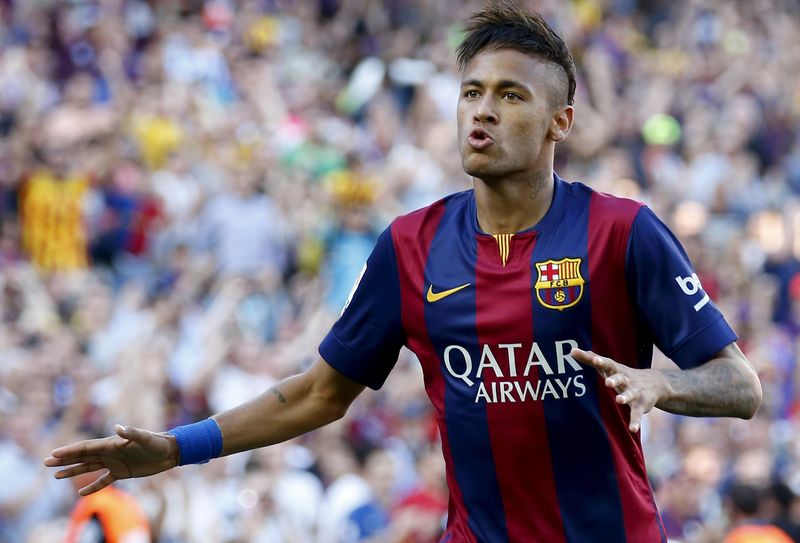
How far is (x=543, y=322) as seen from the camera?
13.7 feet

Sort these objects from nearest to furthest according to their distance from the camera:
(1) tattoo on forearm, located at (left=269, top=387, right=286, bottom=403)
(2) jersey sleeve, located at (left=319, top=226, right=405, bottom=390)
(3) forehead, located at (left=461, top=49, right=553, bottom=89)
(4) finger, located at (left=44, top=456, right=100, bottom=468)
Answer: (4) finger, located at (left=44, top=456, right=100, bottom=468), (3) forehead, located at (left=461, top=49, right=553, bottom=89), (2) jersey sleeve, located at (left=319, top=226, right=405, bottom=390), (1) tattoo on forearm, located at (left=269, top=387, right=286, bottom=403)

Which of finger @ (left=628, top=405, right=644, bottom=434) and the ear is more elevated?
the ear

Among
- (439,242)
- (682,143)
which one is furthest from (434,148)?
(439,242)

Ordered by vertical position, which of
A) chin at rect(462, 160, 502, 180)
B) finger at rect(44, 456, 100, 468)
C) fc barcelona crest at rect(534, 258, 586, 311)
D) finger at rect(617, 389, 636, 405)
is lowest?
finger at rect(617, 389, 636, 405)

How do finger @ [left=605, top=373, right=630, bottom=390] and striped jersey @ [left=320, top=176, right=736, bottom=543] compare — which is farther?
striped jersey @ [left=320, top=176, right=736, bottom=543]

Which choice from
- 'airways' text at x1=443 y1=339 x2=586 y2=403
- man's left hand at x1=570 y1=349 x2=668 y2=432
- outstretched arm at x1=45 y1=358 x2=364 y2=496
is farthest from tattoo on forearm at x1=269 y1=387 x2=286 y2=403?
man's left hand at x1=570 y1=349 x2=668 y2=432

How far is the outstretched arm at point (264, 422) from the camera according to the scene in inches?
173

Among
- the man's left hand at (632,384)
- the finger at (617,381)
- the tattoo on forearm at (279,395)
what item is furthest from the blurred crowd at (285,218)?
the finger at (617,381)

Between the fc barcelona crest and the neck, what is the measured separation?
228mm

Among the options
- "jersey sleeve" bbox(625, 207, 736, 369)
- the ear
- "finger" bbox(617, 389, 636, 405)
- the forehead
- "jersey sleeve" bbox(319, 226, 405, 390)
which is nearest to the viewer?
"finger" bbox(617, 389, 636, 405)

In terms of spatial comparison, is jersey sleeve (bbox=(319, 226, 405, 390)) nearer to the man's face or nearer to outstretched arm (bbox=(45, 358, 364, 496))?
outstretched arm (bbox=(45, 358, 364, 496))

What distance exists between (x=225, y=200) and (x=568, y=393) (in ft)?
28.0

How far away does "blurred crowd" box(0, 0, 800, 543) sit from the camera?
30.0 ft

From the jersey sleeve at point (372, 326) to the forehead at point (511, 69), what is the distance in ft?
2.09
